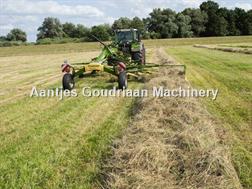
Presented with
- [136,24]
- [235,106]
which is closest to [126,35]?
[235,106]

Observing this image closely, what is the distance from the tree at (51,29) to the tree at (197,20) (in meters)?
32.2

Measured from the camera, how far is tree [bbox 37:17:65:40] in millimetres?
100312

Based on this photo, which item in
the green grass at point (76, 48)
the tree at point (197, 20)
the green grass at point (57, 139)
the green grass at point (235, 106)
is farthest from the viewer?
the tree at point (197, 20)

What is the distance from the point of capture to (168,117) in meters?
7.05

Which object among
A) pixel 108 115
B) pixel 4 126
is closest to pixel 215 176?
pixel 108 115

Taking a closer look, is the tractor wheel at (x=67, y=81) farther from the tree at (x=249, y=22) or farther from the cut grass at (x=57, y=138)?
the tree at (x=249, y=22)

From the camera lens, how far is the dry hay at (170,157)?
4.39 metres

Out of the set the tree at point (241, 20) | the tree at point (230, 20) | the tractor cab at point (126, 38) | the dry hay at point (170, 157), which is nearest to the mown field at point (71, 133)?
the dry hay at point (170, 157)

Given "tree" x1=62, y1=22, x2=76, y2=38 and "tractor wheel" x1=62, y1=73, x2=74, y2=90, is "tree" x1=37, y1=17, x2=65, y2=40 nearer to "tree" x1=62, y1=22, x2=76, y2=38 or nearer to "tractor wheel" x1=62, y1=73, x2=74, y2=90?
"tree" x1=62, y1=22, x2=76, y2=38

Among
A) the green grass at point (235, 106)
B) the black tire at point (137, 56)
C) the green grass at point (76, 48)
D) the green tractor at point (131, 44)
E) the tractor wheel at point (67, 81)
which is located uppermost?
the green tractor at point (131, 44)

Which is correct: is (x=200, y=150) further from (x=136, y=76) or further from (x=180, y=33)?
(x=180, y=33)

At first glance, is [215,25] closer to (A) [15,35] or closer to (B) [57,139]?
(A) [15,35]

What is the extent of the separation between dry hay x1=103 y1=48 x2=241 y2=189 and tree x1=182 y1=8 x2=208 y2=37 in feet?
283

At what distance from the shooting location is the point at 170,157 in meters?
5.02
